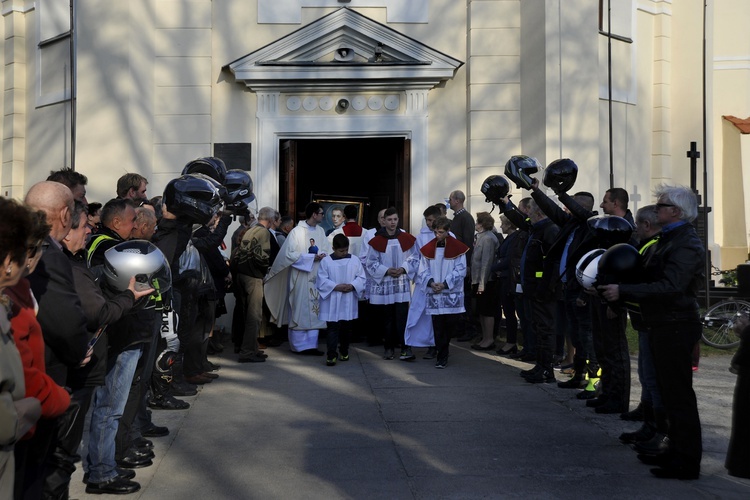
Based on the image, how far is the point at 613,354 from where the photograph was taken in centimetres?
837

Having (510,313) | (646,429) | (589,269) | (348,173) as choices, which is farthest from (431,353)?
(348,173)

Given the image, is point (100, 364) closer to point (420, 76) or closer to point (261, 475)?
point (261, 475)

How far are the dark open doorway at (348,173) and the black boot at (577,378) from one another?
6325 millimetres

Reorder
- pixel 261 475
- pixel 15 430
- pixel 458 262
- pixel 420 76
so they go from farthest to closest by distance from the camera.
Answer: pixel 420 76 < pixel 458 262 < pixel 261 475 < pixel 15 430

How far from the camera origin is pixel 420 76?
15375 mm

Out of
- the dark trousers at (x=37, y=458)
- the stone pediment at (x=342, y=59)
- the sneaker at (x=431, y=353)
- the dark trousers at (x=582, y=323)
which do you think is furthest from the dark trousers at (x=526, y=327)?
the dark trousers at (x=37, y=458)

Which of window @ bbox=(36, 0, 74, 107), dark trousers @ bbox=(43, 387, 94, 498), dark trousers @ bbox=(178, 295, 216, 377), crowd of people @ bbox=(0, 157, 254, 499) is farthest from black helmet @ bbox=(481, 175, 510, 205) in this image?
window @ bbox=(36, 0, 74, 107)

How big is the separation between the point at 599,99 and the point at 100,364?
12.6 metres

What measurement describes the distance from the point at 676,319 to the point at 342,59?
10037mm

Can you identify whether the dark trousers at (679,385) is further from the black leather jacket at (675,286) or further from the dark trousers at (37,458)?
the dark trousers at (37,458)

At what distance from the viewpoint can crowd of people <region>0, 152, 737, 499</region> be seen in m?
4.48

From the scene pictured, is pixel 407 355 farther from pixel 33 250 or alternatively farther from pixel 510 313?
pixel 33 250

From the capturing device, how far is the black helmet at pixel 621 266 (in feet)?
22.0

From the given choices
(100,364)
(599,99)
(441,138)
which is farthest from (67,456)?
(599,99)
